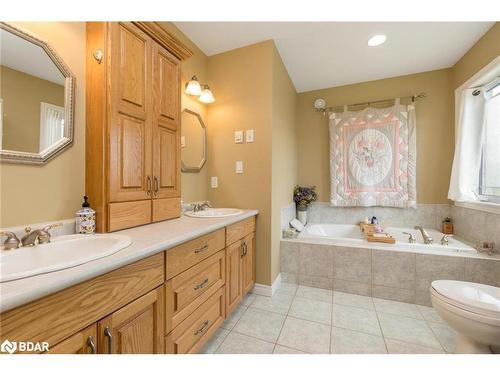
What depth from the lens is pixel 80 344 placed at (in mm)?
631

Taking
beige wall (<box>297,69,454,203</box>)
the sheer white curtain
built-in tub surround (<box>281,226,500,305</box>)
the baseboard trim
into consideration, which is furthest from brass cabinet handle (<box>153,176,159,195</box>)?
the sheer white curtain

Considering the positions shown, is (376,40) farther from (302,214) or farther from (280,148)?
(302,214)

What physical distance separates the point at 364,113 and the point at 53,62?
3.12 m

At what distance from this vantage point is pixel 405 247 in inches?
76.7

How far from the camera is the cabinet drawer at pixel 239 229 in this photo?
1.50 m

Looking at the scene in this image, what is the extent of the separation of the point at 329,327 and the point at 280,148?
1659mm

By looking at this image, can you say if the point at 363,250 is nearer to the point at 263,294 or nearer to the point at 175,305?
the point at 263,294

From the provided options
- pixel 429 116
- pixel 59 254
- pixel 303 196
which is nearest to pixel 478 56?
pixel 429 116

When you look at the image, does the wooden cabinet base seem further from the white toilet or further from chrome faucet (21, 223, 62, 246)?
the white toilet

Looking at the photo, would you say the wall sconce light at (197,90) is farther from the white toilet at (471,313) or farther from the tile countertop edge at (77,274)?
the white toilet at (471,313)

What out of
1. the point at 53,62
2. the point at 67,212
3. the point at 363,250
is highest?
the point at 53,62
